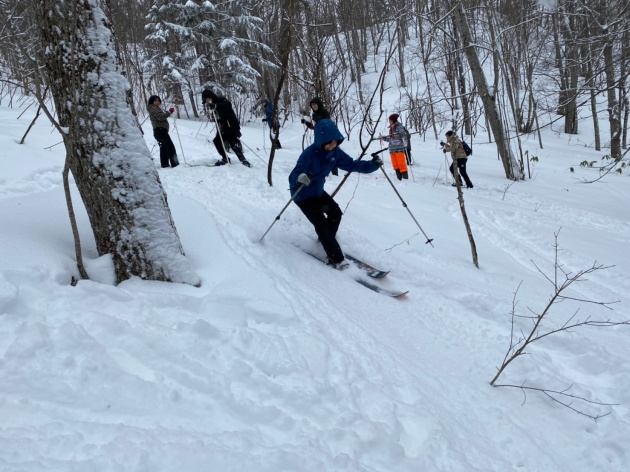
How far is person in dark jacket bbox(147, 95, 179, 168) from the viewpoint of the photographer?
8.70 meters

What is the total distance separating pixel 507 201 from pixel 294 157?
5.76 m

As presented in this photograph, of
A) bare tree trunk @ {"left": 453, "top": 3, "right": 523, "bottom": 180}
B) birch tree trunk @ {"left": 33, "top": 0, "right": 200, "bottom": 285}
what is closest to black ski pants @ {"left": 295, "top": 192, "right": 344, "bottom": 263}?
birch tree trunk @ {"left": 33, "top": 0, "right": 200, "bottom": 285}

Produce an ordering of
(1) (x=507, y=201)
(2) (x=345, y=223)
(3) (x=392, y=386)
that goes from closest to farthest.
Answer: (3) (x=392, y=386)
(2) (x=345, y=223)
(1) (x=507, y=201)

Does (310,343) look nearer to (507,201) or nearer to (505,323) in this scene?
(505,323)

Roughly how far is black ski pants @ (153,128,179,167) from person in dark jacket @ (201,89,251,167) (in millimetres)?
952

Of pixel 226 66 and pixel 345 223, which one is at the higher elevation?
pixel 226 66

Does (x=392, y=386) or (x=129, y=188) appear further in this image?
(x=129, y=188)

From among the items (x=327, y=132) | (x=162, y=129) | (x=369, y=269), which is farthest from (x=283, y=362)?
(x=162, y=129)

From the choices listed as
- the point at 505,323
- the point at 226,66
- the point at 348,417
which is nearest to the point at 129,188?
the point at 348,417

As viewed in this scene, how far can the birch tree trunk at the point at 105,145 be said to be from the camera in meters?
2.90

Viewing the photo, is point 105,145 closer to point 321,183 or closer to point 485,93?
point 321,183

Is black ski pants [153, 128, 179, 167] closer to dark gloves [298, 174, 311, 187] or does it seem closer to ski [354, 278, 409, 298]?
dark gloves [298, 174, 311, 187]

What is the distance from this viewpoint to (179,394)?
2127 millimetres

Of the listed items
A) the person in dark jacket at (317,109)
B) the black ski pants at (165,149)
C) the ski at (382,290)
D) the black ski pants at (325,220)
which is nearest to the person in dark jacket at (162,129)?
the black ski pants at (165,149)
